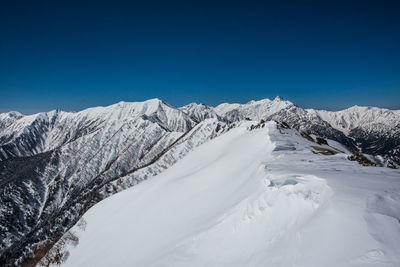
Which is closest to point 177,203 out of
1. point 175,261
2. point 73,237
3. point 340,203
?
point 175,261

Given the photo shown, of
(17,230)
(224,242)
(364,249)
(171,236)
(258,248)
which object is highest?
(364,249)

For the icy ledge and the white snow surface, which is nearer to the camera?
the white snow surface

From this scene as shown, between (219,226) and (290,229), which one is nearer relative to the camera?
(290,229)

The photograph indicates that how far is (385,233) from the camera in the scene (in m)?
7.97

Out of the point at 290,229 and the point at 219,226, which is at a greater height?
the point at 290,229

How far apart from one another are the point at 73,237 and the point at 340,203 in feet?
164

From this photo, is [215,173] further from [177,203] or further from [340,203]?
[340,203]

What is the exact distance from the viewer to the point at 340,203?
33.8 feet

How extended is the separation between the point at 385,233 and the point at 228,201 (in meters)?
13.4

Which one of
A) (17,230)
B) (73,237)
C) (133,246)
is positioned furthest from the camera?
(17,230)

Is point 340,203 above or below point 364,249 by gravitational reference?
above

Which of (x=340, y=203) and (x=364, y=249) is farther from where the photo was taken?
(x=340, y=203)

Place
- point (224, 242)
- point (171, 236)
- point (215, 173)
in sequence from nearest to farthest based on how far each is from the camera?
point (224, 242)
point (171, 236)
point (215, 173)

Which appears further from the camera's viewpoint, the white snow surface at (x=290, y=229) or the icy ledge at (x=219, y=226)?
the icy ledge at (x=219, y=226)
